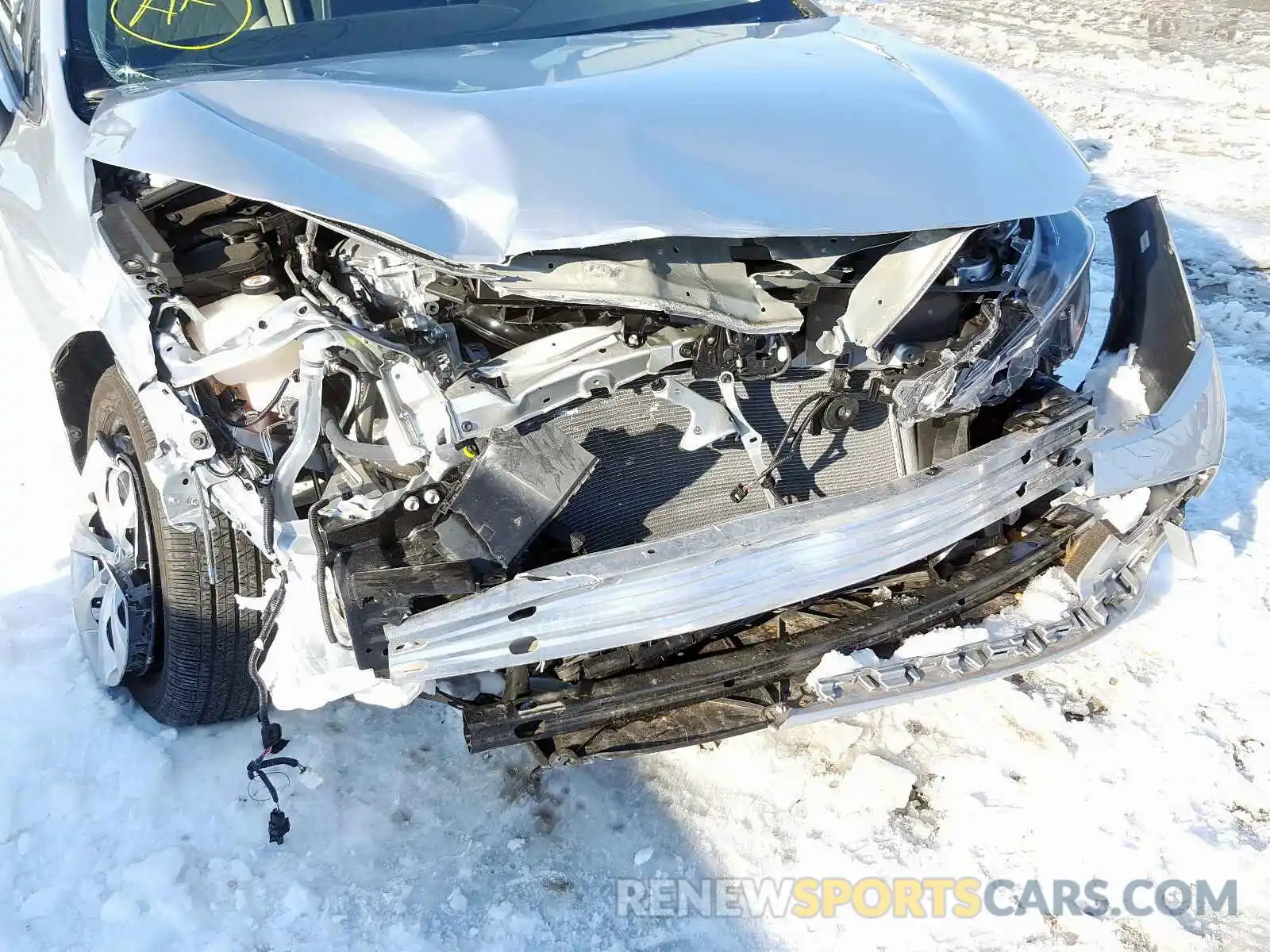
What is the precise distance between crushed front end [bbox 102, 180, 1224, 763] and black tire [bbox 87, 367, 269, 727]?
0.31 metres

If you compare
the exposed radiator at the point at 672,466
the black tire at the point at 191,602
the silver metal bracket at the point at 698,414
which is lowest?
the black tire at the point at 191,602

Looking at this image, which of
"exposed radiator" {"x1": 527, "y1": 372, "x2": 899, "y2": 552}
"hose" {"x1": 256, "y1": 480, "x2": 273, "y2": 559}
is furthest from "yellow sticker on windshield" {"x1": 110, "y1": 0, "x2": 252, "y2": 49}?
"exposed radiator" {"x1": 527, "y1": 372, "x2": 899, "y2": 552}

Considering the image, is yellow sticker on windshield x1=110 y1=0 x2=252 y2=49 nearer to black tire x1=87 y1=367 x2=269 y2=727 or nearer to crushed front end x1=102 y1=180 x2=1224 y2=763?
crushed front end x1=102 y1=180 x2=1224 y2=763

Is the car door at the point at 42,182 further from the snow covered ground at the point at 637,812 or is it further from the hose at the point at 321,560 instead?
the snow covered ground at the point at 637,812

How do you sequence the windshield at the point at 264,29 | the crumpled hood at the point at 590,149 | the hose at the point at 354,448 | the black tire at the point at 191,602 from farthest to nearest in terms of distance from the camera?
the windshield at the point at 264,29 → the black tire at the point at 191,602 → the hose at the point at 354,448 → the crumpled hood at the point at 590,149

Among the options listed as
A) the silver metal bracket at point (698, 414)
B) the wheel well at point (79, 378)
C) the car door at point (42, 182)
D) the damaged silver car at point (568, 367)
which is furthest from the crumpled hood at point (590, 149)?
the wheel well at point (79, 378)

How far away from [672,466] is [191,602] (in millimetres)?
1319

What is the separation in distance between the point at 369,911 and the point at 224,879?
0.40 m

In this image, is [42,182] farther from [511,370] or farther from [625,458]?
[625,458]

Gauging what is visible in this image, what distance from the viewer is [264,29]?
107 inches

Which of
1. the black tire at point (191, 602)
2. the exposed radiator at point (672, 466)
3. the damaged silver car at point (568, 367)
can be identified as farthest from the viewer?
the black tire at point (191, 602)

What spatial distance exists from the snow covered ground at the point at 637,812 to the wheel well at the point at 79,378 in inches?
25.2

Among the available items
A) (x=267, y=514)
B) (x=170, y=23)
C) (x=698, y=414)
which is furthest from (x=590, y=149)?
(x=170, y=23)

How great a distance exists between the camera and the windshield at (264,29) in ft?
8.56
